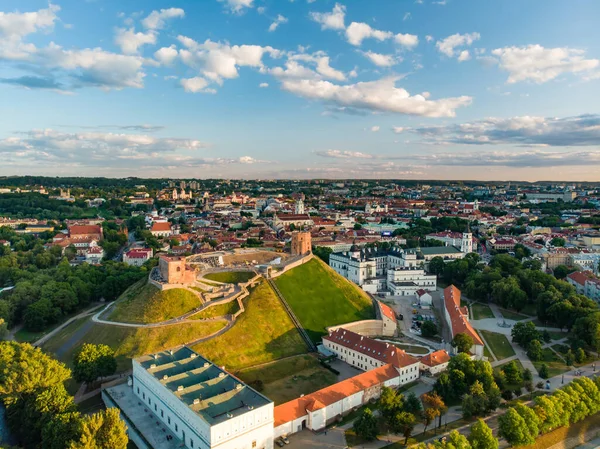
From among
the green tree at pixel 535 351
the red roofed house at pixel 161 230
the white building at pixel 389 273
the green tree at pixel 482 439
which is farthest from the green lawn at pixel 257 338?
the red roofed house at pixel 161 230

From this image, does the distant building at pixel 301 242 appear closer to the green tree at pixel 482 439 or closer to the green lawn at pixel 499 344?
the green lawn at pixel 499 344

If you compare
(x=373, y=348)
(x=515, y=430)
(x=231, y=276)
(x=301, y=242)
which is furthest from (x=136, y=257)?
(x=515, y=430)

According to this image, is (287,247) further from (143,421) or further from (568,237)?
(568,237)

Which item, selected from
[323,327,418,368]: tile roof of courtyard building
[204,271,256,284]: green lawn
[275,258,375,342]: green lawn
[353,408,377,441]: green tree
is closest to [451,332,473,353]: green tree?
[323,327,418,368]: tile roof of courtyard building

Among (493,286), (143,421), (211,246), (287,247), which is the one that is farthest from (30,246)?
(493,286)

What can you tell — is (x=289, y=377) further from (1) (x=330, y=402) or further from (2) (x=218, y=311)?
(2) (x=218, y=311)

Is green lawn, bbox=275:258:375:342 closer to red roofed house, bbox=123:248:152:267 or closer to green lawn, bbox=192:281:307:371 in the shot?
green lawn, bbox=192:281:307:371
